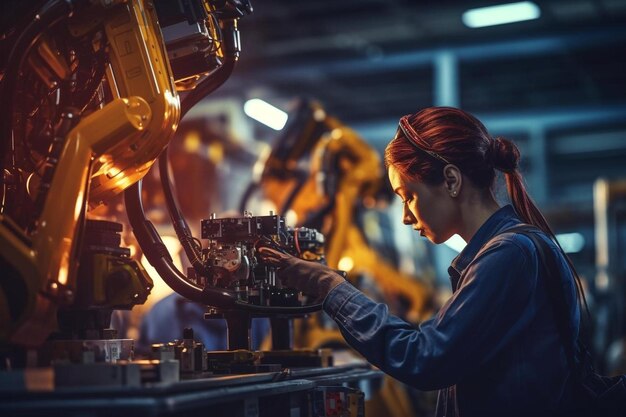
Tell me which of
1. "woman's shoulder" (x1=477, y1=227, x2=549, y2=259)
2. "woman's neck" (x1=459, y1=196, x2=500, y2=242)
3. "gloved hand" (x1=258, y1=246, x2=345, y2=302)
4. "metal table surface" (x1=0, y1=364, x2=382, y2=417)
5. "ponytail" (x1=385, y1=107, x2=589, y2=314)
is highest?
"ponytail" (x1=385, y1=107, x2=589, y2=314)

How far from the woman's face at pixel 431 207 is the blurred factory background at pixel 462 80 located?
451 cm

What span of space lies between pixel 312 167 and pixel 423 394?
9.60ft

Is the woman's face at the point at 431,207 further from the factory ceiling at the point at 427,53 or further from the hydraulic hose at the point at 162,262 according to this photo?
the factory ceiling at the point at 427,53

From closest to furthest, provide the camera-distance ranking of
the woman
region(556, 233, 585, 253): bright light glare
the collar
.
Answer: the woman
the collar
region(556, 233, 585, 253): bright light glare

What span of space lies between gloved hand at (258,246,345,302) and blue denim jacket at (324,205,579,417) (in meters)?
0.20

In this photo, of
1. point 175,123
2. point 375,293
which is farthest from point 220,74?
point 375,293

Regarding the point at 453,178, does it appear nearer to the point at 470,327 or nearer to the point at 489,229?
the point at 489,229

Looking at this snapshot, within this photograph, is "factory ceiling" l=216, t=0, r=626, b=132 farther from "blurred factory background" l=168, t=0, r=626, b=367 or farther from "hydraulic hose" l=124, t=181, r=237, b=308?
"hydraulic hose" l=124, t=181, r=237, b=308

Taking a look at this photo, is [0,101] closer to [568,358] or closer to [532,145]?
[568,358]

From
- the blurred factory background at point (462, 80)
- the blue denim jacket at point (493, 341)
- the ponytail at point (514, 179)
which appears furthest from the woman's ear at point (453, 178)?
the blurred factory background at point (462, 80)

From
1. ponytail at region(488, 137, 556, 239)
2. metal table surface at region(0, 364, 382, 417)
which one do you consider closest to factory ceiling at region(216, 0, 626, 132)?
ponytail at region(488, 137, 556, 239)

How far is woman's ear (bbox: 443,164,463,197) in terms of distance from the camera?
275 cm

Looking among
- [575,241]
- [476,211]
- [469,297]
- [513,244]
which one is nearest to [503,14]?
[476,211]

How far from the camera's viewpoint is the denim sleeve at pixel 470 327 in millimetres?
2459
